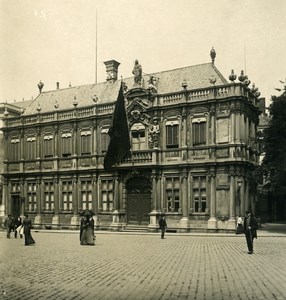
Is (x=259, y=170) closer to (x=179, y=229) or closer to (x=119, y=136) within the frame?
(x=179, y=229)

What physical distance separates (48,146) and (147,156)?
1049 cm

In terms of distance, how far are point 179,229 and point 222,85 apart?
421 inches

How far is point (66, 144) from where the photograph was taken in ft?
129

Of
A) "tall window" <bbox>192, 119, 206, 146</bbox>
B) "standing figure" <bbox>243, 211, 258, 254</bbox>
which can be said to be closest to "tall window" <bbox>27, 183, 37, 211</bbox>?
"tall window" <bbox>192, 119, 206, 146</bbox>

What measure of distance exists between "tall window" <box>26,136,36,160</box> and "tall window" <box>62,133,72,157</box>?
3.34 meters

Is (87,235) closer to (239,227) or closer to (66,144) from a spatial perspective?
(239,227)

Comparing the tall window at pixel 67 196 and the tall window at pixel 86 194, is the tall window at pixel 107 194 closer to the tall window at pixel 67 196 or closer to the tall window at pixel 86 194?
the tall window at pixel 86 194

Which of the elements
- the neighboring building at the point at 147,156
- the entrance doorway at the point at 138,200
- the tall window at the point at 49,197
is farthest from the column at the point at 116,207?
the tall window at the point at 49,197

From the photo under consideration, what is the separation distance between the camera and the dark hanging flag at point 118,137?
3472cm

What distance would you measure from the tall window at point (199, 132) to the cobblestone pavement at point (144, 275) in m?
15.0

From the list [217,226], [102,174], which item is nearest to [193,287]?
[217,226]

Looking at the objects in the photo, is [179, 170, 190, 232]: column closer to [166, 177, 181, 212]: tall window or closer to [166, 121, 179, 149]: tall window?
[166, 177, 181, 212]: tall window

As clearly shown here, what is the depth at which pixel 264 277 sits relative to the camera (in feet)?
38.1

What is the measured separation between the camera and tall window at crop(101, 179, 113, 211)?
36.4m
